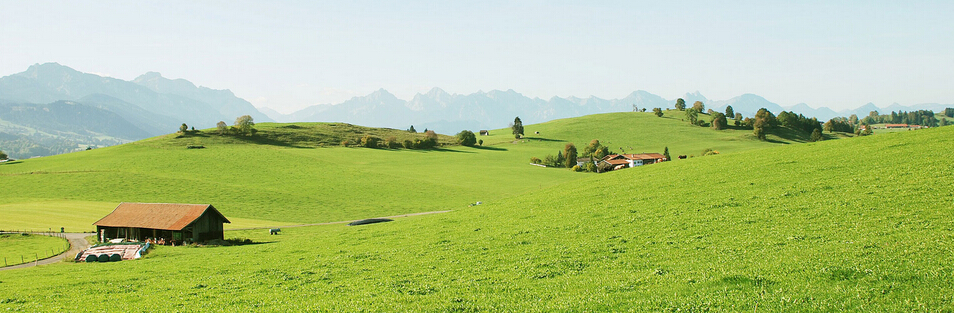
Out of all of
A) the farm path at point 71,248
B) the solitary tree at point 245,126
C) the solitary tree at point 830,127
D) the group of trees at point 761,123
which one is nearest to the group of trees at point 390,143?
the solitary tree at point 245,126

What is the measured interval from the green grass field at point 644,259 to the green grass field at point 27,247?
8.57m

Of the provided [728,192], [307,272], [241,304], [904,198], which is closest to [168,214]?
[307,272]

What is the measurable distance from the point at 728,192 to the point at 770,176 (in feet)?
17.3

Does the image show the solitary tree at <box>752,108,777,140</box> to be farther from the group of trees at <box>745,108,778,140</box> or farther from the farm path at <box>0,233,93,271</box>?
the farm path at <box>0,233,93,271</box>

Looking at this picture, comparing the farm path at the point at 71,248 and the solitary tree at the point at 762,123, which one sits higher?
the solitary tree at the point at 762,123

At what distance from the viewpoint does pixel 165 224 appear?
47969 millimetres

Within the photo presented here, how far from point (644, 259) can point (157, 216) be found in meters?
49.8

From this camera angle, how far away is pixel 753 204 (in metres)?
27.8

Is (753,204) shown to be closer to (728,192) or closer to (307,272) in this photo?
(728,192)

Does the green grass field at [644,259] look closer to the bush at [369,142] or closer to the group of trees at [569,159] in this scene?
the group of trees at [569,159]

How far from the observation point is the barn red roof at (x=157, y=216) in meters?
47.9

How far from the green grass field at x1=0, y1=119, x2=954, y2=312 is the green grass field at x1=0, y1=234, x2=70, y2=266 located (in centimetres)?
857

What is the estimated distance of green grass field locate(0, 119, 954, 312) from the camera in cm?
1305

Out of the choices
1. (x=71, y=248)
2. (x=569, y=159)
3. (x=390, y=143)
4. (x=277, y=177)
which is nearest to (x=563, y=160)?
(x=569, y=159)
